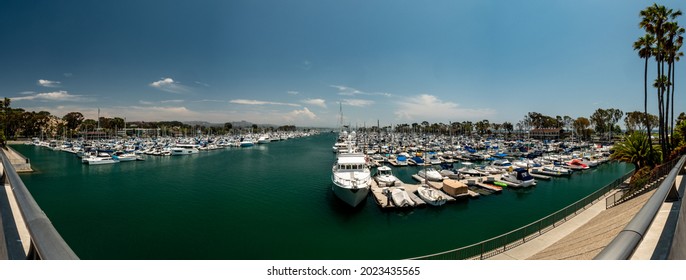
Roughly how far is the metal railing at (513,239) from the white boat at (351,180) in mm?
9519

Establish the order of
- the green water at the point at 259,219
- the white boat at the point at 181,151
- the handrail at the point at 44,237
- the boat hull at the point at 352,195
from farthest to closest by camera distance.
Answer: the white boat at the point at 181,151 < the boat hull at the point at 352,195 < the green water at the point at 259,219 < the handrail at the point at 44,237

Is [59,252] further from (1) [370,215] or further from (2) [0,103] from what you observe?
Result: (2) [0,103]

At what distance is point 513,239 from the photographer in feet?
55.3

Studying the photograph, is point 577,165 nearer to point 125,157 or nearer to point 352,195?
point 352,195

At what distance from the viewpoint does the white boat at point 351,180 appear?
75.8 feet

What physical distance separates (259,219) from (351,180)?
8288 mm

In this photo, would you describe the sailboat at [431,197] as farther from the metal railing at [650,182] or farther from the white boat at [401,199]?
the metal railing at [650,182]

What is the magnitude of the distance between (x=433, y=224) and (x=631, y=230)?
19520mm

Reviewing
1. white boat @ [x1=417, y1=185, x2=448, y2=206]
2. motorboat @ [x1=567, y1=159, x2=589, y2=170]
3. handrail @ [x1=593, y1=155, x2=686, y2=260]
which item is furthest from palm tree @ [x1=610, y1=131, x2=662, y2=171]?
handrail @ [x1=593, y1=155, x2=686, y2=260]

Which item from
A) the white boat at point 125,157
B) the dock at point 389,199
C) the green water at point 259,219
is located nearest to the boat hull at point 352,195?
the green water at point 259,219

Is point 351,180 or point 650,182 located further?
point 351,180

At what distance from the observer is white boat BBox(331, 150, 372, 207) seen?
23.1 metres

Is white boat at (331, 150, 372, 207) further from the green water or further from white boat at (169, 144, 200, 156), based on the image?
white boat at (169, 144, 200, 156)

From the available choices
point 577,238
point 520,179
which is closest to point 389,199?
point 577,238
